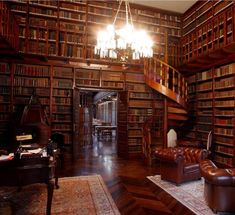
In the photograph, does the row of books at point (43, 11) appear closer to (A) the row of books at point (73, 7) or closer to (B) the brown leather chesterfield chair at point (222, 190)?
(A) the row of books at point (73, 7)

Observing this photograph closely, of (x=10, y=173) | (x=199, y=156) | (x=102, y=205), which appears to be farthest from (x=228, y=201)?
(x=10, y=173)

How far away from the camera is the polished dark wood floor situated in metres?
2.97

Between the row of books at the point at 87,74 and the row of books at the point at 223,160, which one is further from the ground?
the row of books at the point at 87,74

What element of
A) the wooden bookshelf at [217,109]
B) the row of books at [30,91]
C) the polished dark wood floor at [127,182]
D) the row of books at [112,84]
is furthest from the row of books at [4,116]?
the wooden bookshelf at [217,109]

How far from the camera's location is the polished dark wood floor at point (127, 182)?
297 cm

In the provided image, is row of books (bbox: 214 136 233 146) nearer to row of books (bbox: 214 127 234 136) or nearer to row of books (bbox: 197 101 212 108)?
row of books (bbox: 214 127 234 136)

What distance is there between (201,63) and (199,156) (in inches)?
119

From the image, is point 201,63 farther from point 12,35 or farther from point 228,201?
point 12,35

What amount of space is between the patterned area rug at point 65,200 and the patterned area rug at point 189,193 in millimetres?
1078

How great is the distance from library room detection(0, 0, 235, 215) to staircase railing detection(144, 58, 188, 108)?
0.03 metres

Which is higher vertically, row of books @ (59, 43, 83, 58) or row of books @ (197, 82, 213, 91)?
row of books @ (59, 43, 83, 58)

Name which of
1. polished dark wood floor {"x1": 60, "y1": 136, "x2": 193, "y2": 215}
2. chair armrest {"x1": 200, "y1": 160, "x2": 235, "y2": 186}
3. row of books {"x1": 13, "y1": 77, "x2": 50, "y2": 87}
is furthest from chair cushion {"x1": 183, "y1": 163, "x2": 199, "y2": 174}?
row of books {"x1": 13, "y1": 77, "x2": 50, "y2": 87}

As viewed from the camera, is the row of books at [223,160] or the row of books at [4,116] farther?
the row of books at [4,116]

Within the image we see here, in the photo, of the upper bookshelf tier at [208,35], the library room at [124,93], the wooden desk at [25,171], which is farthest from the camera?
the upper bookshelf tier at [208,35]
